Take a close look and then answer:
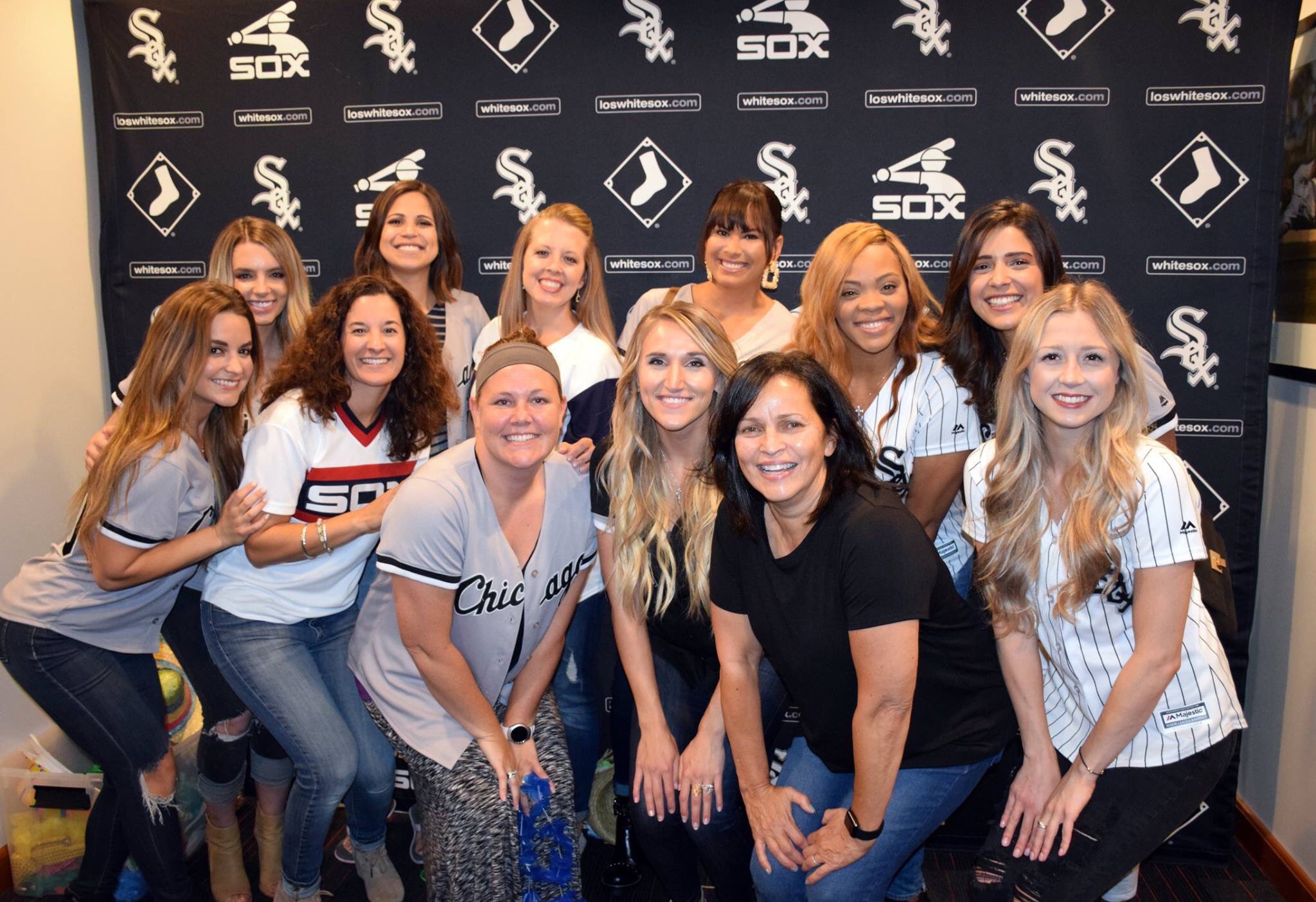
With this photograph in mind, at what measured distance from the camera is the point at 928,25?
3021 millimetres

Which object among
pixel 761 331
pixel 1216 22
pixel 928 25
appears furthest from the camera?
pixel 928 25

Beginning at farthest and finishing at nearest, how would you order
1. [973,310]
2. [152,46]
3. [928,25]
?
[152,46] → [928,25] → [973,310]

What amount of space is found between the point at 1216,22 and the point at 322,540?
3.08 metres

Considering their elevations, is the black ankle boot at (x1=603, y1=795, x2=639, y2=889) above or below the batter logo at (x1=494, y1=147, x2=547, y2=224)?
below

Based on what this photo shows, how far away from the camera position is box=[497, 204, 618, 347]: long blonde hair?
110 inches

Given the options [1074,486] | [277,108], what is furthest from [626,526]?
[277,108]

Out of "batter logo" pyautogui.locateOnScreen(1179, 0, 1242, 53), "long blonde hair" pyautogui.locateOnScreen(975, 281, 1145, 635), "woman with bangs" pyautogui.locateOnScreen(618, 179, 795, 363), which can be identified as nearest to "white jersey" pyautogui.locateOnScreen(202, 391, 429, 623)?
"woman with bangs" pyautogui.locateOnScreen(618, 179, 795, 363)

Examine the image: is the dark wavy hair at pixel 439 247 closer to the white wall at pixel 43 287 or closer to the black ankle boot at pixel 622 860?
the white wall at pixel 43 287

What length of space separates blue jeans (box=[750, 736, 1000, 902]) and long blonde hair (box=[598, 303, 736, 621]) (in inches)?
19.7

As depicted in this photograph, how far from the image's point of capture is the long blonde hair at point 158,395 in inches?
88.0

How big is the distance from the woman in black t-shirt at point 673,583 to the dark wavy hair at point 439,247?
1000 mm

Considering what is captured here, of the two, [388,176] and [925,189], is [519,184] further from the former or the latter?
[925,189]

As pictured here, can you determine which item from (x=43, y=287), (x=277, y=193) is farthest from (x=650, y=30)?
(x=43, y=287)

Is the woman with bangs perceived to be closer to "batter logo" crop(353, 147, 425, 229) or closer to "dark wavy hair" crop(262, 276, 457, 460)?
"dark wavy hair" crop(262, 276, 457, 460)
